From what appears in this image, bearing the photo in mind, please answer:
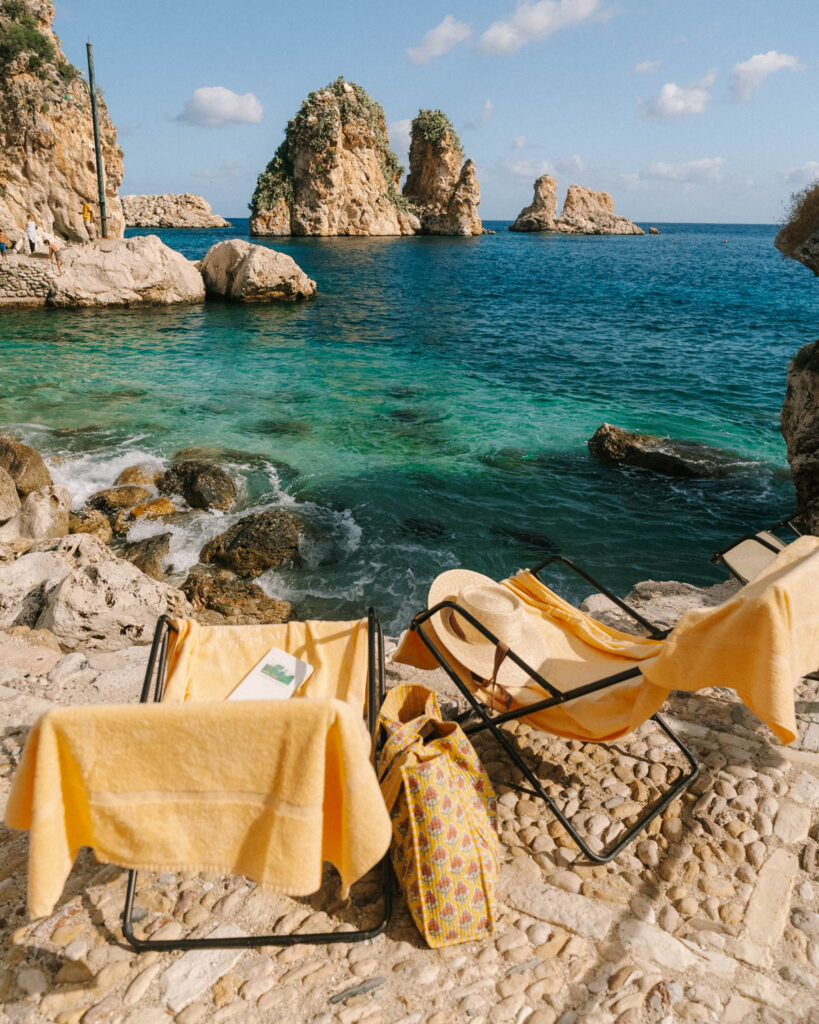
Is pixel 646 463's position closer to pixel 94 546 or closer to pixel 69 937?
pixel 94 546

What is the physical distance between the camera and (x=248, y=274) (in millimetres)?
27109

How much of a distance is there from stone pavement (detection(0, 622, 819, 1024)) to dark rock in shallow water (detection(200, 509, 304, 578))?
4.81 meters

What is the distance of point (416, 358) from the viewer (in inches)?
776

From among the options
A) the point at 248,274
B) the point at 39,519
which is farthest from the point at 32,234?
the point at 39,519

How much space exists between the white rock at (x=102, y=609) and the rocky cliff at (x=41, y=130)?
2800 centimetres

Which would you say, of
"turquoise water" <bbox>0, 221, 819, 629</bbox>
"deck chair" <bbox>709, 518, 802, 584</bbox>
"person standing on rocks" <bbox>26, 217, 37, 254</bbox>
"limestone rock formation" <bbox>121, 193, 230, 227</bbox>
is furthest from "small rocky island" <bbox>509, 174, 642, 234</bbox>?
"deck chair" <bbox>709, 518, 802, 584</bbox>

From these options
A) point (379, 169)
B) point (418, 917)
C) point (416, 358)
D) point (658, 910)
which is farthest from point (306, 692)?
point (379, 169)

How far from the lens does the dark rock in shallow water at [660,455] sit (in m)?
11.2

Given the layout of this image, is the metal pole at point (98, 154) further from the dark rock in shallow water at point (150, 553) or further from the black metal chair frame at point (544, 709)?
the black metal chair frame at point (544, 709)

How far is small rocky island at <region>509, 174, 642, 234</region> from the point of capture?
354 feet

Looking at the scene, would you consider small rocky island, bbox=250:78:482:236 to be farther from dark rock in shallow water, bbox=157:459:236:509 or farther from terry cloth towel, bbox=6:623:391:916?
terry cloth towel, bbox=6:623:391:916

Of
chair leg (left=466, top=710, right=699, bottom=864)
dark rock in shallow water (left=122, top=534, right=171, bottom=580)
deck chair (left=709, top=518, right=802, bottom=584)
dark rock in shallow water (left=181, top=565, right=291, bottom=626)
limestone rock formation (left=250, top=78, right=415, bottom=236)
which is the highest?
limestone rock formation (left=250, top=78, right=415, bottom=236)

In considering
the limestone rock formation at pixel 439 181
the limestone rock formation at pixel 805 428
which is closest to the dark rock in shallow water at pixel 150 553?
the limestone rock formation at pixel 805 428

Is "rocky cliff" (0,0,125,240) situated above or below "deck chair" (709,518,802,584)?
above
